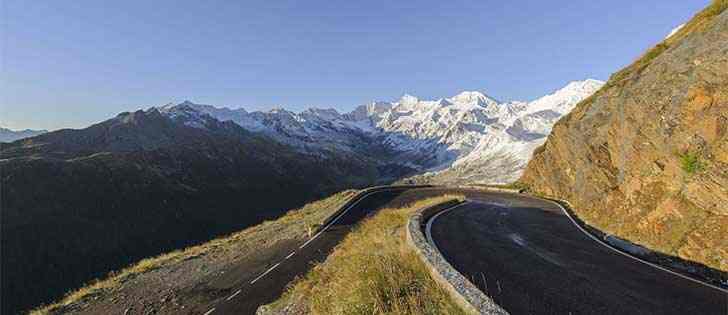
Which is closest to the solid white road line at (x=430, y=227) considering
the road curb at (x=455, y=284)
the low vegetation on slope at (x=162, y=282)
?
the road curb at (x=455, y=284)

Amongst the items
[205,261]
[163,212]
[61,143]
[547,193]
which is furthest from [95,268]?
[61,143]

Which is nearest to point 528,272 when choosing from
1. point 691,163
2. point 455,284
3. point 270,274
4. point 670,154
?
point 455,284

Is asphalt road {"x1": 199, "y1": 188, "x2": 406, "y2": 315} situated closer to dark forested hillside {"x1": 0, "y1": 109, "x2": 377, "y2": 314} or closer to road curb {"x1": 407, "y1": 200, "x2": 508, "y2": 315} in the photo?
road curb {"x1": 407, "y1": 200, "x2": 508, "y2": 315}

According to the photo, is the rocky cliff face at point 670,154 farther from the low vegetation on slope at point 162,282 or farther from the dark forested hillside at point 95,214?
the dark forested hillside at point 95,214

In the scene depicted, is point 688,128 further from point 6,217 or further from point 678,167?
point 6,217

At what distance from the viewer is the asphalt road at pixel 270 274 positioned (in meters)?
14.4

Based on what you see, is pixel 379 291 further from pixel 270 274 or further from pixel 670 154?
pixel 670 154

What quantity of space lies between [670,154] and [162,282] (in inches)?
895

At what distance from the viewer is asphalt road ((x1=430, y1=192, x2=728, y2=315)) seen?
8.29 meters

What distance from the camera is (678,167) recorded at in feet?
52.2

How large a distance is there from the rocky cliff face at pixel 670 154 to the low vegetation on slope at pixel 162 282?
18.0m

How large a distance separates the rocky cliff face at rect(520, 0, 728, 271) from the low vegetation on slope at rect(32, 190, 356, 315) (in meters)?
18.0

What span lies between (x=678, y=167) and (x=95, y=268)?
100878mm

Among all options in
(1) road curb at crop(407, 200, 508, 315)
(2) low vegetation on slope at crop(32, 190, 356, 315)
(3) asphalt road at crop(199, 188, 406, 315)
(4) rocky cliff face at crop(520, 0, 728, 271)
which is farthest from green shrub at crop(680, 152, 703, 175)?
(2) low vegetation on slope at crop(32, 190, 356, 315)
